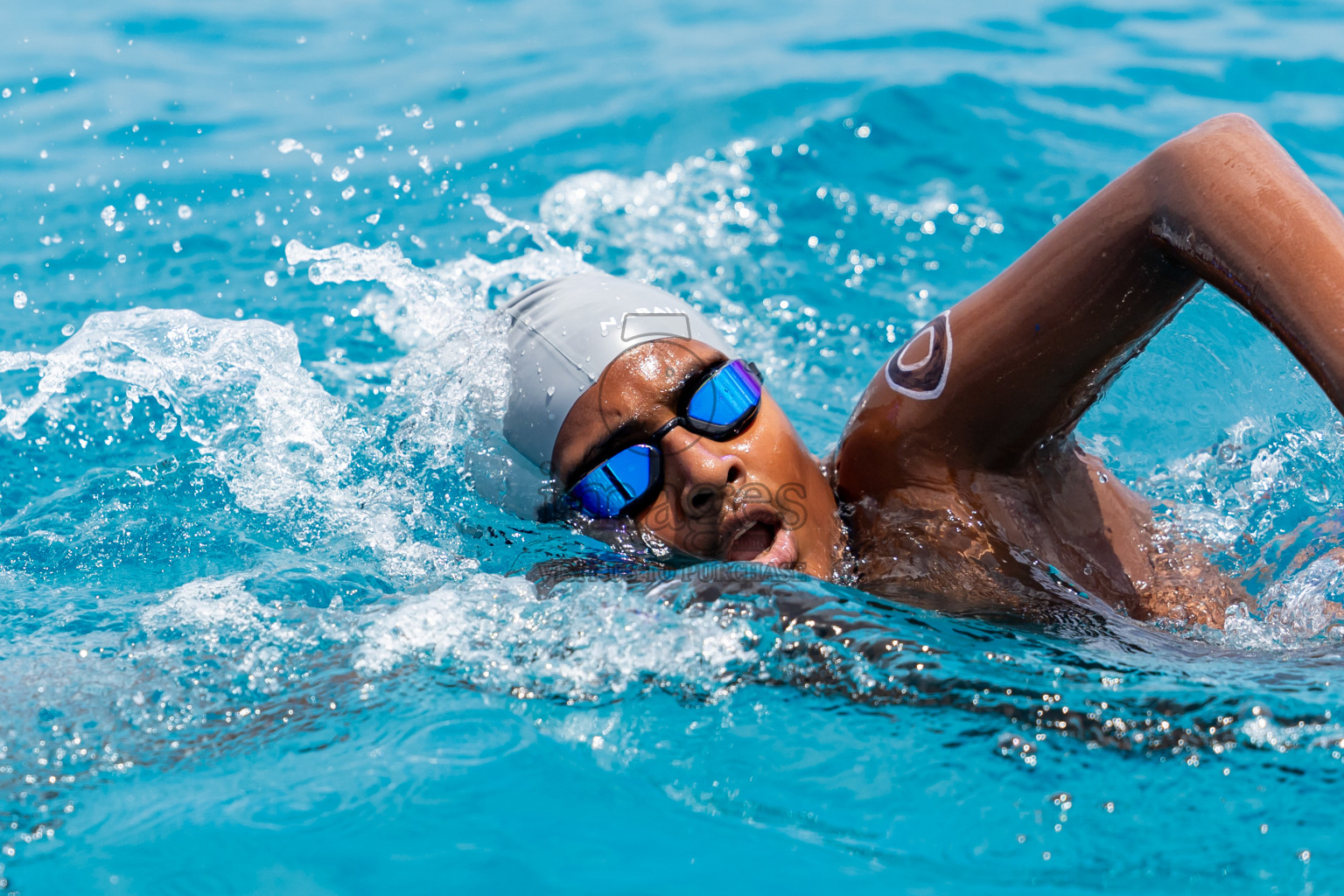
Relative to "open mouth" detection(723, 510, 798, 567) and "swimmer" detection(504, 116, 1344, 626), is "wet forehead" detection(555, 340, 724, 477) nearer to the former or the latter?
"swimmer" detection(504, 116, 1344, 626)

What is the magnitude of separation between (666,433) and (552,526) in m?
0.52

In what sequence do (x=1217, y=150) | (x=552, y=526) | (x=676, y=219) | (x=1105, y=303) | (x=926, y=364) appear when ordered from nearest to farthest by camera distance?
(x=1217, y=150) → (x=1105, y=303) → (x=926, y=364) → (x=552, y=526) → (x=676, y=219)

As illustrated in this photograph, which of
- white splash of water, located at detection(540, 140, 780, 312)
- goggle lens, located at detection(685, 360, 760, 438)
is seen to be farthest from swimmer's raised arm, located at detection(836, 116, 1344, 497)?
white splash of water, located at detection(540, 140, 780, 312)

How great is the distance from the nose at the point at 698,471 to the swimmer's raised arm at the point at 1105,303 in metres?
0.40

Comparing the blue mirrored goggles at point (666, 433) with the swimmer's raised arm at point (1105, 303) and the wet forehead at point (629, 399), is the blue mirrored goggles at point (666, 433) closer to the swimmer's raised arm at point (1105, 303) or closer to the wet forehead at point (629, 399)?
the wet forehead at point (629, 399)

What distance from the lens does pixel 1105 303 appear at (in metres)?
2.73

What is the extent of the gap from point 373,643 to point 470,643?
26 cm

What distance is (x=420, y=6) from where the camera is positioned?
9328 mm

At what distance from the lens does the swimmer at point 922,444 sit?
111 inches

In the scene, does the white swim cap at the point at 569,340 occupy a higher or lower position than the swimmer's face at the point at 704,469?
higher

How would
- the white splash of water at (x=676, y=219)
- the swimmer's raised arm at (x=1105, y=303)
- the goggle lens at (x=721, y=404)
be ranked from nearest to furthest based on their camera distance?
the swimmer's raised arm at (x=1105, y=303)
the goggle lens at (x=721, y=404)
the white splash of water at (x=676, y=219)

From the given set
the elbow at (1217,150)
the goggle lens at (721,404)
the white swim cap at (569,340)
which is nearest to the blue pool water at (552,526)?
the white swim cap at (569,340)

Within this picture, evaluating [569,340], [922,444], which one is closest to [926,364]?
[922,444]

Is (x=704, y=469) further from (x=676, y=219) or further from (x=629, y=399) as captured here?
(x=676, y=219)
